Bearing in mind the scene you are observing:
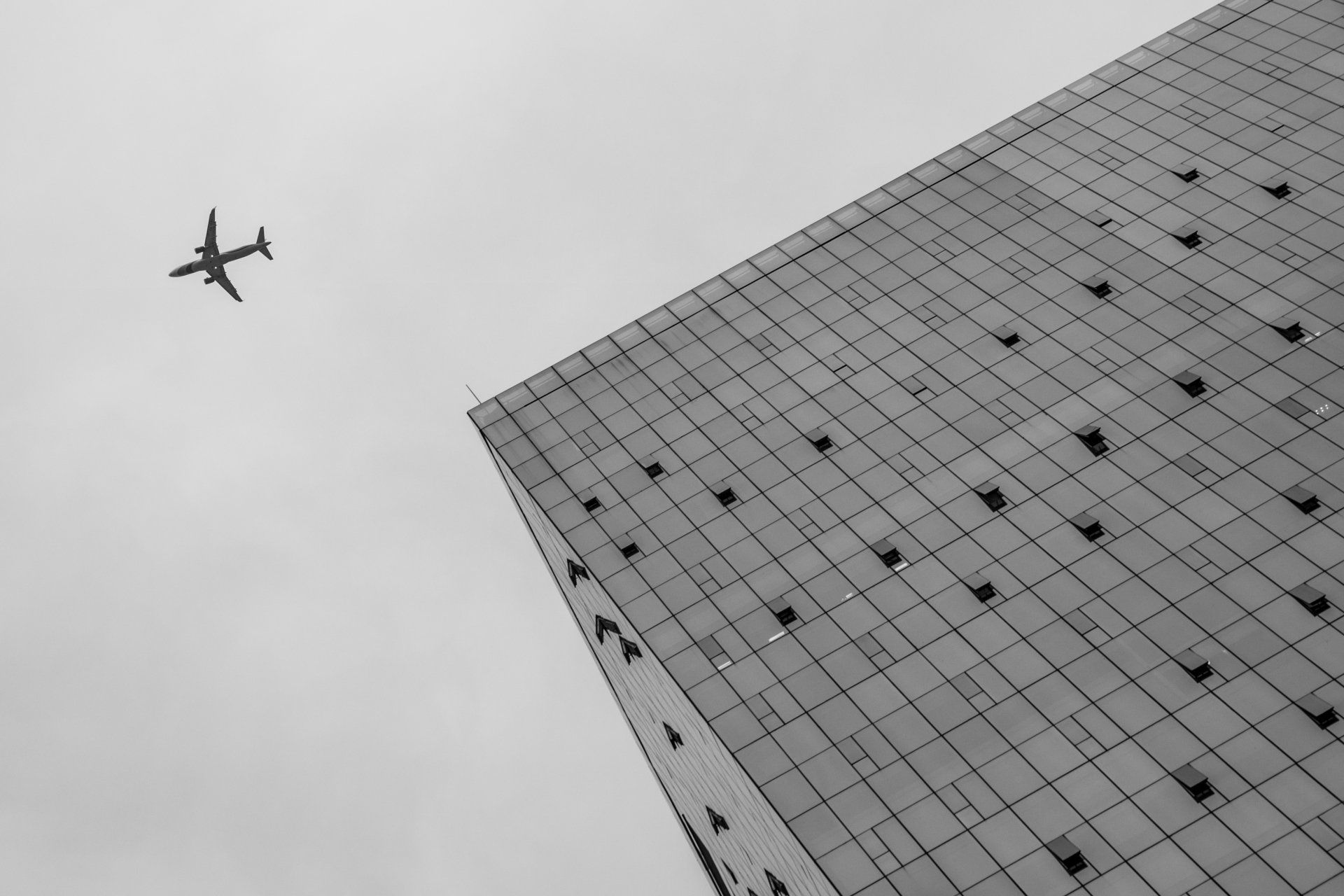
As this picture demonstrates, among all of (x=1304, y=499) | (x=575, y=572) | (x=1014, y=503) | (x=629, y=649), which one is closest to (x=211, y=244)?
(x=575, y=572)

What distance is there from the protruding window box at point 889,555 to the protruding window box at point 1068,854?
16301mm

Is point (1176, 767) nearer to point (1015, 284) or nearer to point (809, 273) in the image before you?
point (1015, 284)

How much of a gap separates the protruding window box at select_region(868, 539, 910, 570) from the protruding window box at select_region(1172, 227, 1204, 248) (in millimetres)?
25969

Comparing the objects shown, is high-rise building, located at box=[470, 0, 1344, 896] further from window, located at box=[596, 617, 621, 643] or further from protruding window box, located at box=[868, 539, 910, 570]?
window, located at box=[596, 617, 621, 643]

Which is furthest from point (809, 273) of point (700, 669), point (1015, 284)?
Answer: point (700, 669)

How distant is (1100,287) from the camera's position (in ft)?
271

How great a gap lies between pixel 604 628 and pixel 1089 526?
29354 mm

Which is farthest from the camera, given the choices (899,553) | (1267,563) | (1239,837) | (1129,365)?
(1129,365)

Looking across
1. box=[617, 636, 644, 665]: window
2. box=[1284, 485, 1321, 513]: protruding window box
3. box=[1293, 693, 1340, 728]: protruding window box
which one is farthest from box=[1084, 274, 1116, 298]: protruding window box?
box=[617, 636, 644, 665]: window

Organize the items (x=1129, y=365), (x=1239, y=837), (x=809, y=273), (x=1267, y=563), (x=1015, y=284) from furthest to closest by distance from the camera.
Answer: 1. (x=809, y=273)
2. (x=1015, y=284)
3. (x=1129, y=365)
4. (x=1267, y=563)
5. (x=1239, y=837)

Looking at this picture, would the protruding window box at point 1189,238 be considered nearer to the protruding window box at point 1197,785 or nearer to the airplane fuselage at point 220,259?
the protruding window box at point 1197,785

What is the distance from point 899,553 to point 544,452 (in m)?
22.6

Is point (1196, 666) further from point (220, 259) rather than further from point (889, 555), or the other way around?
point (220, 259)

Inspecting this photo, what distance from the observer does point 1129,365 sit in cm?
7825
